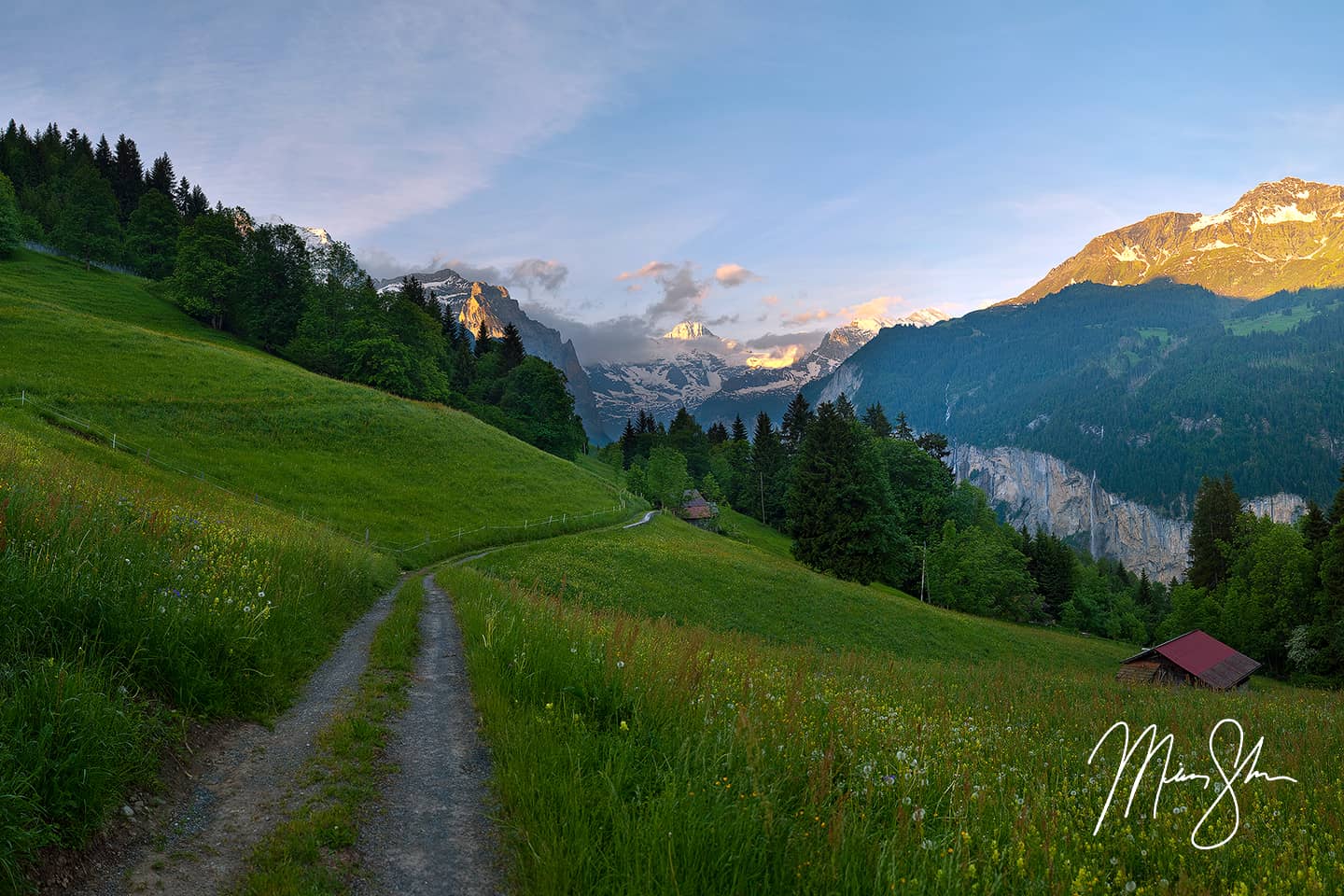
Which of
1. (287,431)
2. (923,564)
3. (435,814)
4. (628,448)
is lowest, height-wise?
(923,564)

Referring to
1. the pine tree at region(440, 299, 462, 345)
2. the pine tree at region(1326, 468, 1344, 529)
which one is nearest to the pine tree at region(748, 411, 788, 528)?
the pine tree at region(440, 299, 462, 345)

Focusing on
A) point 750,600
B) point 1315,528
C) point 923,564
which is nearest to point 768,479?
point 923,564

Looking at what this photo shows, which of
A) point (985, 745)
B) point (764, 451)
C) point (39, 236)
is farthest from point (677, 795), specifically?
point (39, 236)

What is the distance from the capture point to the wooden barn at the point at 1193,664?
35.6 metres

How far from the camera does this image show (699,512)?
284 ft

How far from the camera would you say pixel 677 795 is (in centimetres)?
444

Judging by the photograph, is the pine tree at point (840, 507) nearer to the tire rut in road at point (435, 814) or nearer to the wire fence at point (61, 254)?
the tire rut in road at point (435, 814)

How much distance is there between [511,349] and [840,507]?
83477 mm

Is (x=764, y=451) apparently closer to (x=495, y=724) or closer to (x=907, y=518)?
(x=907, y=518)

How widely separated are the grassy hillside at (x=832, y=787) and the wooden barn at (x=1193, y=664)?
31.8m

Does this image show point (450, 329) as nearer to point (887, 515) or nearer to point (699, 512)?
point (699, 512)

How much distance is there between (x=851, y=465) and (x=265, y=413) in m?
50.4

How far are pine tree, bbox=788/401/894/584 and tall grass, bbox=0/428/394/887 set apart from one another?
176ft
